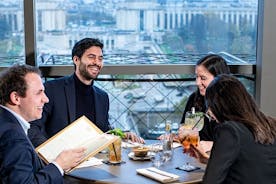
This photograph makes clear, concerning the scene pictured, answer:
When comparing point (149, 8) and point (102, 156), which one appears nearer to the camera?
point (102, 156)

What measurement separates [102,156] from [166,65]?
1275mm

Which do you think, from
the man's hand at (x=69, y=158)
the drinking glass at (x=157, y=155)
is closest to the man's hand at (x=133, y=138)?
the drinking glass at (x=157, y=155)

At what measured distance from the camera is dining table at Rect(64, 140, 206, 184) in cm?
208

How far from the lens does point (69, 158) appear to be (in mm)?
1993

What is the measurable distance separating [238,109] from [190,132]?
0.60 m

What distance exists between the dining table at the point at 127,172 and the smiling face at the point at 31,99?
15.9 inches

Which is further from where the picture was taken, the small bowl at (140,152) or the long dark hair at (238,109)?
the small bowl at (140,152)

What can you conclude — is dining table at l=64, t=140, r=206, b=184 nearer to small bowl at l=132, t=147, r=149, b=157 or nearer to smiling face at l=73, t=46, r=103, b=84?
small bowl at l=132, t=147, r=149, b=157

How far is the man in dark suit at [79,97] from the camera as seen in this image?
2.96 m

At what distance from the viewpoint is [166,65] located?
11.7 feet

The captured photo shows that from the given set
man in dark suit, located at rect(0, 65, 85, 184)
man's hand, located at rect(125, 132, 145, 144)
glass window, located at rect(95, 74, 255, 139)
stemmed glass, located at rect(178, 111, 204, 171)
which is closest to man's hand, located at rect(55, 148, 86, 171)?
man in dark suit, located at rect(0, 65, 85, 184)

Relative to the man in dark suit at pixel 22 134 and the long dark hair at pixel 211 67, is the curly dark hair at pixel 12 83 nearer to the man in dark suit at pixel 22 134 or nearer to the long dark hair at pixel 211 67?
the man in dark suit at pixel 22 134

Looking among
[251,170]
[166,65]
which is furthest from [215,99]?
[166,65]

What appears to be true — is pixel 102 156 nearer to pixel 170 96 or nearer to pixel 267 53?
pixel 170 96
